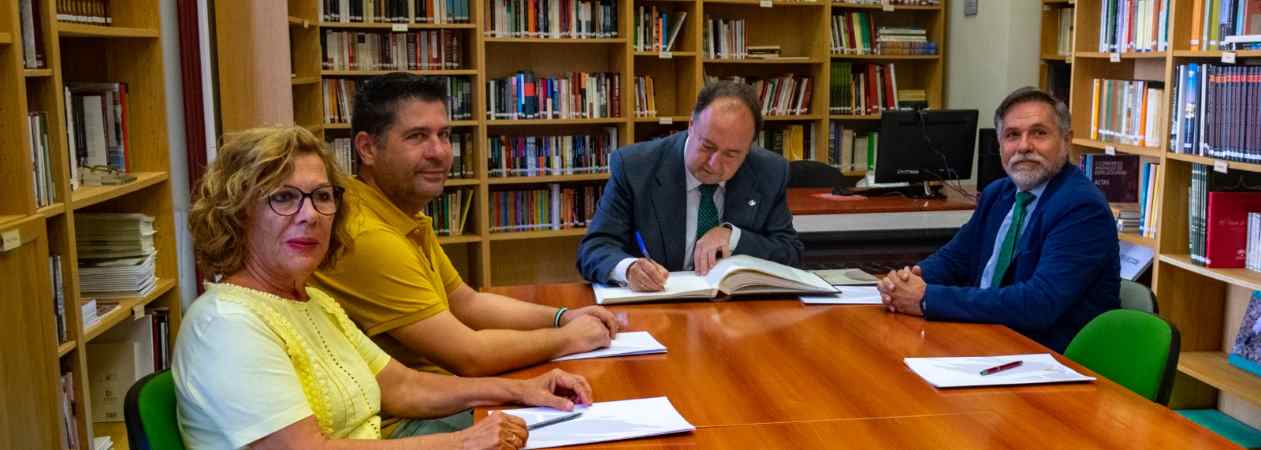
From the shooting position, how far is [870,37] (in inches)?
250

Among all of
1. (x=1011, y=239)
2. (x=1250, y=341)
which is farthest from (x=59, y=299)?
(x=1250, y=341)

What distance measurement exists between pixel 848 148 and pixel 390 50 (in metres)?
2.75

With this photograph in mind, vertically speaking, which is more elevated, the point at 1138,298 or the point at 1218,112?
the point at 1218,112

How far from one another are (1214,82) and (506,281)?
379 cm

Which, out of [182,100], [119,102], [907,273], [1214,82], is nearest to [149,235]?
[119,102]

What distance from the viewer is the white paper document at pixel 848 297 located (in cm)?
263

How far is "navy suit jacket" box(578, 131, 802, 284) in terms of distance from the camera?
304 cm

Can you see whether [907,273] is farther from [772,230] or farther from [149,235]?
[149,235]

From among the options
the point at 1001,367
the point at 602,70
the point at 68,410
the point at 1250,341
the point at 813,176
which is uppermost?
the point at 602,70

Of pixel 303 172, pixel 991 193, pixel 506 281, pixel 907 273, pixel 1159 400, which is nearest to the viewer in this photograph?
pixel 303 172

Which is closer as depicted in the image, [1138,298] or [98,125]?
[1138,298]

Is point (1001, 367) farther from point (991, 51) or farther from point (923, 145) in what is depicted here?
point (991, 51)

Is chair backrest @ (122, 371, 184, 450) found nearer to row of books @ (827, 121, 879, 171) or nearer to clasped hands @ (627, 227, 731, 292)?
clasped hands @ (627, 227, 731, 292)

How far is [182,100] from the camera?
370 cm
